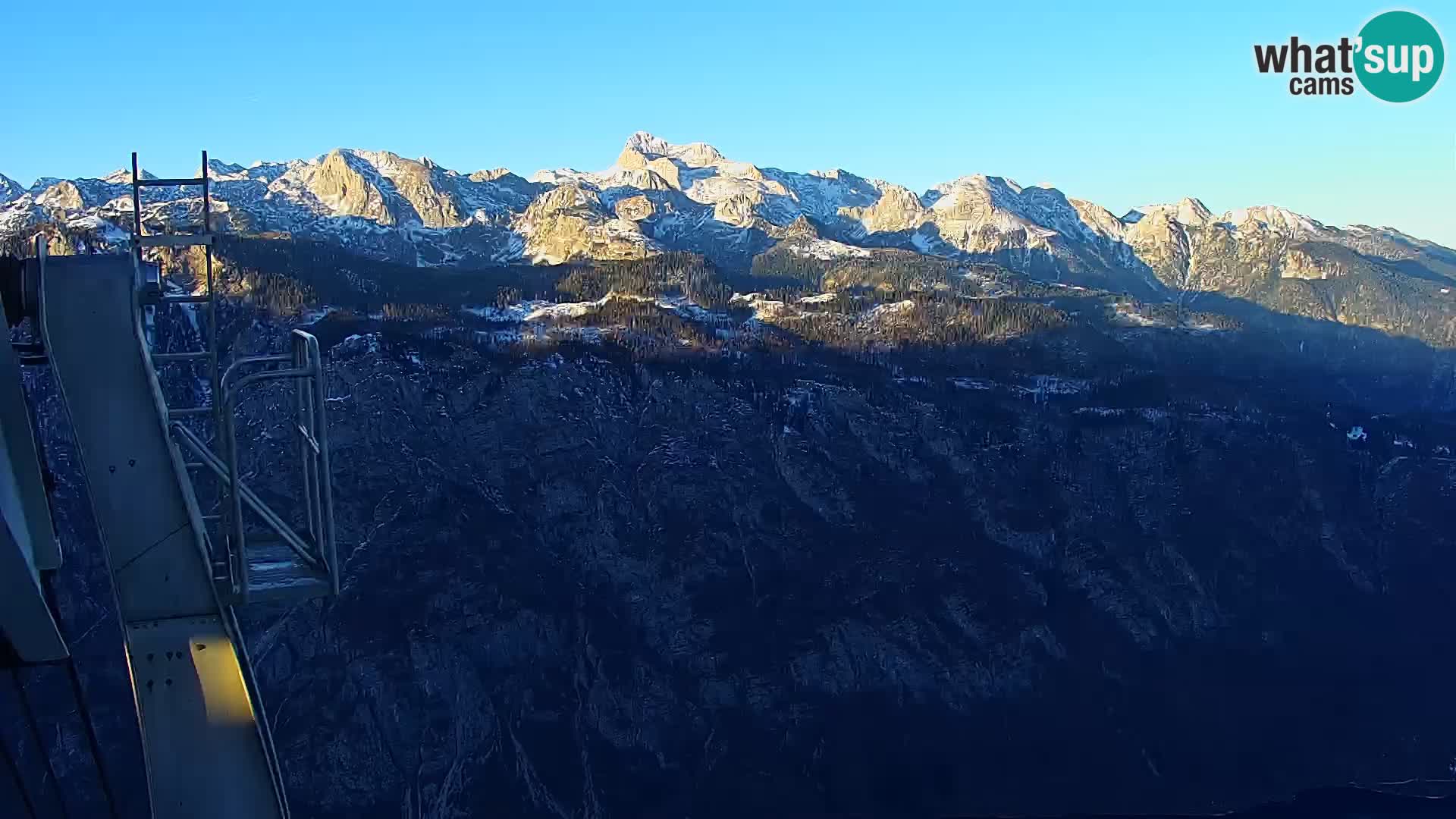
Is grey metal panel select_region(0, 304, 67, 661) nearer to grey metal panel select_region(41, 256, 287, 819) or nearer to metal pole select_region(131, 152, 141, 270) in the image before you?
grey metal panel select_region(41, 256, 287, 819)

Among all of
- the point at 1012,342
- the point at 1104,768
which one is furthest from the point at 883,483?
the point at 1012,342

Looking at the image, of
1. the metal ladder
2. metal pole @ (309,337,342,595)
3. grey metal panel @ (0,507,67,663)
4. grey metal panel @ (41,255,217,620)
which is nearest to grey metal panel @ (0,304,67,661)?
grey metal panel @ (0,507,67,663)

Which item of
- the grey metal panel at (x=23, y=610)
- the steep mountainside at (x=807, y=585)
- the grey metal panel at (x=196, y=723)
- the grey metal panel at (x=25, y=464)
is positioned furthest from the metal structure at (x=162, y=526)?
the steep mountainside at (x=807, y=585)

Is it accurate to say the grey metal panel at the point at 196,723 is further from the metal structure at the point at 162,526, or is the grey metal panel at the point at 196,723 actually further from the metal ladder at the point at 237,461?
the metal ladder at the point at 237,461

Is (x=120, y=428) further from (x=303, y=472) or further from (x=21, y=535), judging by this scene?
(x=21, y=535)

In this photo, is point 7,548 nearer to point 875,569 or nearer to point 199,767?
point 199,767

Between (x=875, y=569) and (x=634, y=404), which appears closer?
(x=875, y=569)
